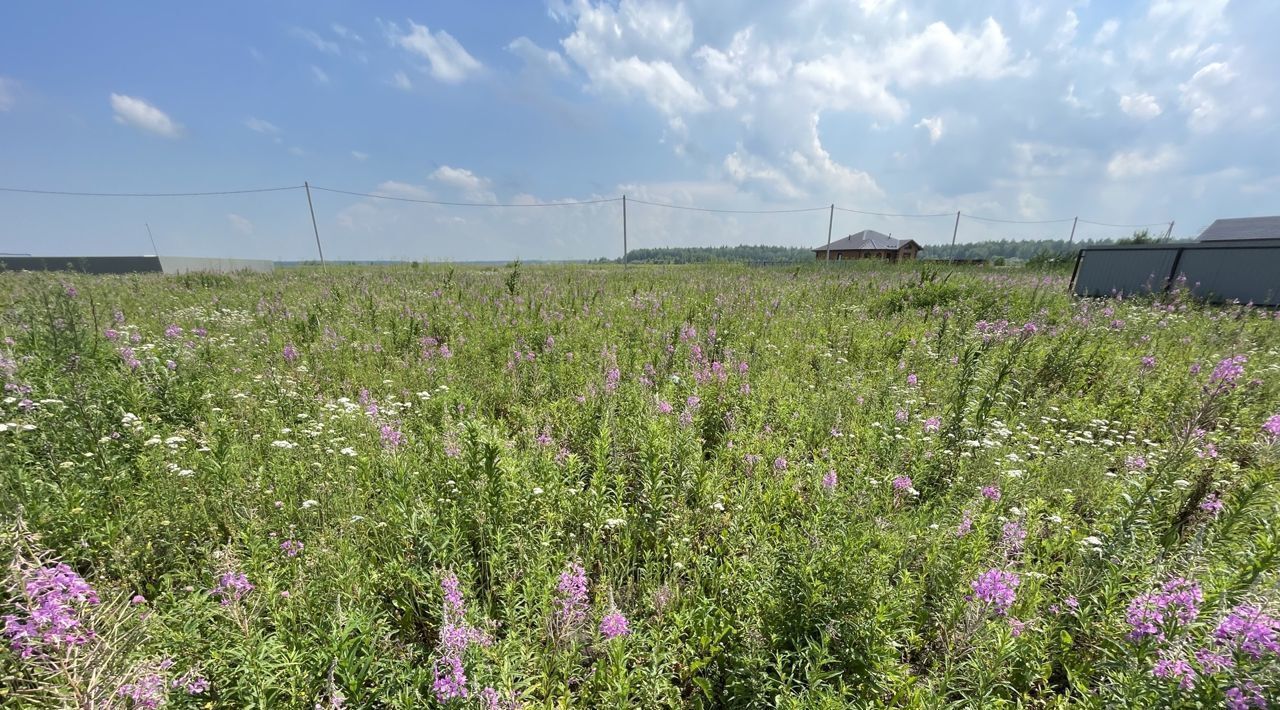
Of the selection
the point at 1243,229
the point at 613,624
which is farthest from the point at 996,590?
the point at 1243,229

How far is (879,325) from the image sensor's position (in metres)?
8.59

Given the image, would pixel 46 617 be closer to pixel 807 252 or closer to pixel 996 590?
pixel 996 590

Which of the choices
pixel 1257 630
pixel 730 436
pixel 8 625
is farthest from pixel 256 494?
pixel 1257 630

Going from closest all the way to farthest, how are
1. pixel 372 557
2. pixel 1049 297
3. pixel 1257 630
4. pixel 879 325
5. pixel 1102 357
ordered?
pixel 1257 630
pixel 372 557
pixel 1102 357
pixel 879 325
pixel 1049 297

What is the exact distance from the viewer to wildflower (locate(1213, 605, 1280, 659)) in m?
1.52

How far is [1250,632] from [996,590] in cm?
72

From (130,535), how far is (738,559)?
3681mm

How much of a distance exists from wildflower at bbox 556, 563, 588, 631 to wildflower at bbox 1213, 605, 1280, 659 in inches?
99.1

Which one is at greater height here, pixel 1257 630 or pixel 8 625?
pixel 8 625

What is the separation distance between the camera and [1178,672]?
1680 mm

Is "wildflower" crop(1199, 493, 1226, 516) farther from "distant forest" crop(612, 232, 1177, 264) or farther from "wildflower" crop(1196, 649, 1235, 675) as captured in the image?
"distant forest" crop(612, 232, 1177, 264)

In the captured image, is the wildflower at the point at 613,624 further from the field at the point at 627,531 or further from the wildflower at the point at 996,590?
the wildflower at the point at 996,590

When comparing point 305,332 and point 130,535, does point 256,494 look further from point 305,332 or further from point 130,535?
point 305,332

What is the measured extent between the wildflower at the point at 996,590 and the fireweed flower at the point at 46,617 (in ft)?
11.3
